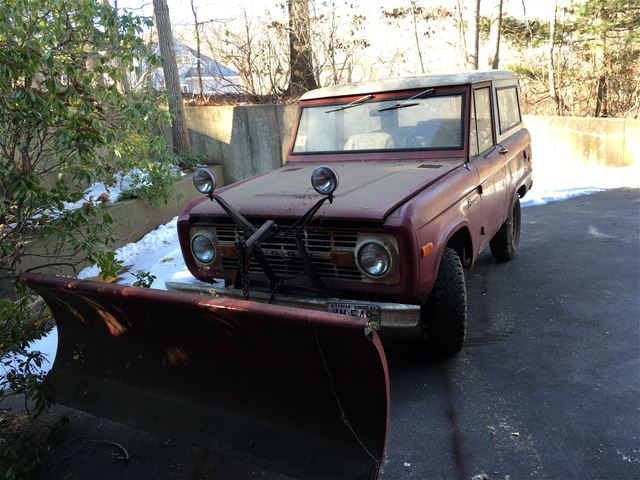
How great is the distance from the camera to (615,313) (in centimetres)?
462

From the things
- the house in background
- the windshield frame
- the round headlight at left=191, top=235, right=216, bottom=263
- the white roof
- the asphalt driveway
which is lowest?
the asphalt driveway

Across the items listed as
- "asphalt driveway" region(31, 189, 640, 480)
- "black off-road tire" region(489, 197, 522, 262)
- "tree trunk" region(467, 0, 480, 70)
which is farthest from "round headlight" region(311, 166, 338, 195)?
"tree trunk" region(467, 0, 480, 70)

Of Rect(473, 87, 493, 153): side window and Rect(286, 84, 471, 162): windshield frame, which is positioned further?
Rect(473, 87, 493, 153): side window

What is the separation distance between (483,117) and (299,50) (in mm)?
8020

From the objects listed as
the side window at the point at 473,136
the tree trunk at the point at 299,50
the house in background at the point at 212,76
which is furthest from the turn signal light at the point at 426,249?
the house in background at the point at 212,76

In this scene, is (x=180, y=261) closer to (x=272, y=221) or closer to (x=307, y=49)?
(x=272, y=221)

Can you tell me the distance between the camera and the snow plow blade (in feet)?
7.87

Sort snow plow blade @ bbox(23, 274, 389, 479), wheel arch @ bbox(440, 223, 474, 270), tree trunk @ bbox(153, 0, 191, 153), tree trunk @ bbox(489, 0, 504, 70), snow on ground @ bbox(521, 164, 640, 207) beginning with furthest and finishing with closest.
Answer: tree trunk @ bbox(489, 0, 504, 70) < tree trunk @ bbox(153, 0, 191, 153) < snow on ground @ bbox(521, 164, 640, 207) < wheel arch @ bbox(440, 223, 474, 270) < snow plow blade @ bbox(23, 274, 389, 479)

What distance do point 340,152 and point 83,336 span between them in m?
2.66

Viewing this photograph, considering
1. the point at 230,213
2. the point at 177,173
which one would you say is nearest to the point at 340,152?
the point at 230,213

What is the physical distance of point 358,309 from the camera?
322cm

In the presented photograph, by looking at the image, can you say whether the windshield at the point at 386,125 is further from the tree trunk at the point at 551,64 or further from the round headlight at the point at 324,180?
the tree trunk at the point at 551,64

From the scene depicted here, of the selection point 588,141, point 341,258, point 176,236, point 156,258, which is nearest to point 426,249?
point 341,258

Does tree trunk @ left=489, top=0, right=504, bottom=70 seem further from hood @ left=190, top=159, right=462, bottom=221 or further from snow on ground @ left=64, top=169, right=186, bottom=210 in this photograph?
hood @ left=190, top=159, right=462, bottom=221
